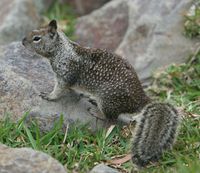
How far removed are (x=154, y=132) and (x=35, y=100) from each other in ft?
5.76

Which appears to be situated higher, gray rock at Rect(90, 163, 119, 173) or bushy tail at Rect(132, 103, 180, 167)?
bushy tail at Rect(132, 103, 180, 167)

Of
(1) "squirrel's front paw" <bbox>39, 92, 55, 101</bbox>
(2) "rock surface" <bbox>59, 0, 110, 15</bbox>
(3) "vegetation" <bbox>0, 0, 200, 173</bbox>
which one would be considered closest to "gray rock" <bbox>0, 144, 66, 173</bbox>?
(3) "vegetation" <bbox>0, 0, 200, 173</bbox>

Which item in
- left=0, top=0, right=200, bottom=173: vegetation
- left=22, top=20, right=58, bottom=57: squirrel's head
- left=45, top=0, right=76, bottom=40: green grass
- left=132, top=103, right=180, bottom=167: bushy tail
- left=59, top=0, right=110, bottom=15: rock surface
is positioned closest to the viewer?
left=132, top=103, right=180, bottom=167: bushy tail

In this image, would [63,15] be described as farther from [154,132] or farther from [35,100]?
[154,132]

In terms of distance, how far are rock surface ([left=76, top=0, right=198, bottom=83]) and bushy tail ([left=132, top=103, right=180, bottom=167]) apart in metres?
3.09

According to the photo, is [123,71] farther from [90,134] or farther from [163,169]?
[163,169]

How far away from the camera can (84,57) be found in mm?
7418

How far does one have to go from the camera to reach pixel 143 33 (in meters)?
10.5

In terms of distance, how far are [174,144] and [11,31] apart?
18.9 feet

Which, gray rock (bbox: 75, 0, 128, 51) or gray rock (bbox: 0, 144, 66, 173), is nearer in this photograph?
gray rock (bbox: 0, 144, 66, 173)

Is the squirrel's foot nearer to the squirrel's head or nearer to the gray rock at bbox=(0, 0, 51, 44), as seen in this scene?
the squirrel's head

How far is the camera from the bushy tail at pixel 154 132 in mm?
6125

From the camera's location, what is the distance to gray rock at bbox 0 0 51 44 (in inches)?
452

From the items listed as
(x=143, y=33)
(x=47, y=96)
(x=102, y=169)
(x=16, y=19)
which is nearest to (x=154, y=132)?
(x=102, y=169)
